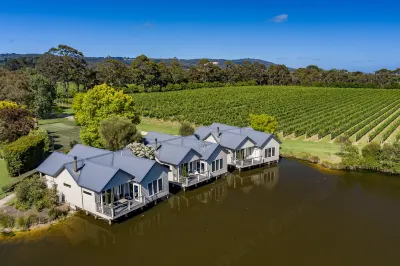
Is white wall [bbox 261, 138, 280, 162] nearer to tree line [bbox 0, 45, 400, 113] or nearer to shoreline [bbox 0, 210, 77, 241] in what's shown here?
shoreline [bbox 0, 210, 77, 241]

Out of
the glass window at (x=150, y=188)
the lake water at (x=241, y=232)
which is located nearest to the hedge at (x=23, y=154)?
the lake water at (x=241, y=232)

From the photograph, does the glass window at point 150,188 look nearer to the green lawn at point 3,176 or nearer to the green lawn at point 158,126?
the green lawn at point 3,176

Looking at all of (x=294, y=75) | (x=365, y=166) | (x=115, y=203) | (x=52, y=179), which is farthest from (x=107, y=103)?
(x=294, y=75)

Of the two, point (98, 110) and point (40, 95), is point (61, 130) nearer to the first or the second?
point (40, 95)

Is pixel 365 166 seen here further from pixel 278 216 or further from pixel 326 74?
pixel 326 74

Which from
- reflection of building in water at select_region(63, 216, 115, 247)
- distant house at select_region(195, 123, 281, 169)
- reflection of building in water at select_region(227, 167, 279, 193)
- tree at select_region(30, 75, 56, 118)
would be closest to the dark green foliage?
reflection of building in water at select_region(63, 216, 115, 247)

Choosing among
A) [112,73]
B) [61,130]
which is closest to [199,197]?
[61,130]

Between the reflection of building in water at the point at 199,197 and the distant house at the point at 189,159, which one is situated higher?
the distant house at the point at 189,159
